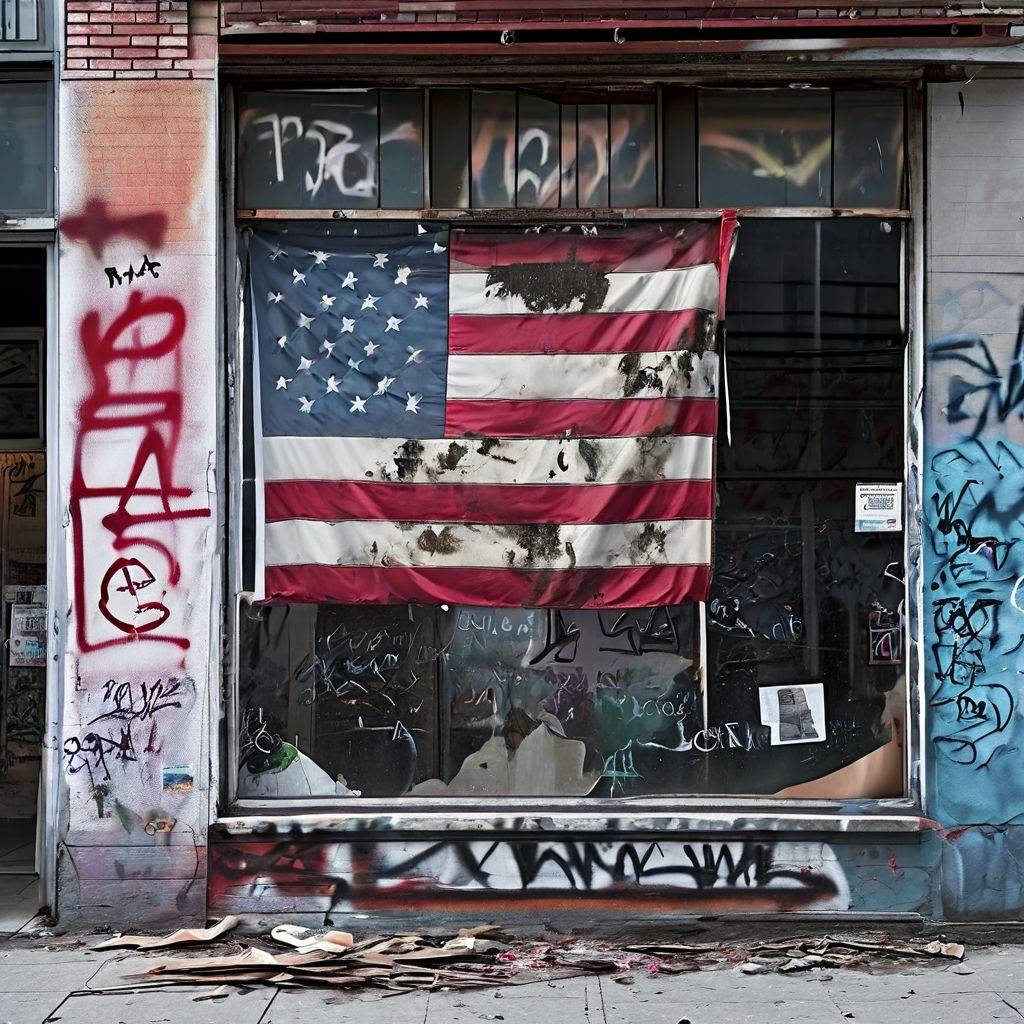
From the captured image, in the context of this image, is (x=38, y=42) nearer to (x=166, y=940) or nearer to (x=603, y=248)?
(x=603, y=248)

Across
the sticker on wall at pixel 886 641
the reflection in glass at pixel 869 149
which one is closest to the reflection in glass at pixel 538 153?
the reflection in glass at pixel 869 149

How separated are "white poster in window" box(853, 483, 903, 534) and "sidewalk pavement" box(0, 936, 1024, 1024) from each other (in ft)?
7.70

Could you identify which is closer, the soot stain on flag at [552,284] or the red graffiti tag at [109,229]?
the red graffiti tag at [109,229]

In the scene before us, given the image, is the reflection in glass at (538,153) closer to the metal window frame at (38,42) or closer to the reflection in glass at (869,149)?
the reflection in glass at (869,149)

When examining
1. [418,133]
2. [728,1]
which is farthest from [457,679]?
[728,1]

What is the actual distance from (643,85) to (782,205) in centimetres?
105

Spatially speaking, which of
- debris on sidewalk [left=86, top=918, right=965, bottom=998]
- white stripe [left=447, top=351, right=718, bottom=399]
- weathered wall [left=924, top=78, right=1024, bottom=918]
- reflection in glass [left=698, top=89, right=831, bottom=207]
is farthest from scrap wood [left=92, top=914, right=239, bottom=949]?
reflection in glass [left=698, top=89, right=831, bottom=207]

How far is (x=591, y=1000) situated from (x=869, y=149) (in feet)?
15.9

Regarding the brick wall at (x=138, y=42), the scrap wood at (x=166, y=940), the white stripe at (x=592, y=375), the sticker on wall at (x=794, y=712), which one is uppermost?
the brick wall at (x=138, y=42)

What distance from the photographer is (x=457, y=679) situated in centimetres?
710

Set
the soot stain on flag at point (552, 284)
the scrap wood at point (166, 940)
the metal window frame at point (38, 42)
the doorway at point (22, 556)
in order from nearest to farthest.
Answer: the scrap wood at point (166, 940)
the metal window frame at point (38, 42)
the soot stain on flag at point (552, 284)
the doorway at point (22, 556)

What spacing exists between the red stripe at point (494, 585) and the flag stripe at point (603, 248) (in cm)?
174

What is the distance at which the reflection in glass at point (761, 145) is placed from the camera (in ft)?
23.2

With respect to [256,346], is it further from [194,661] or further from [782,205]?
[782,205]
